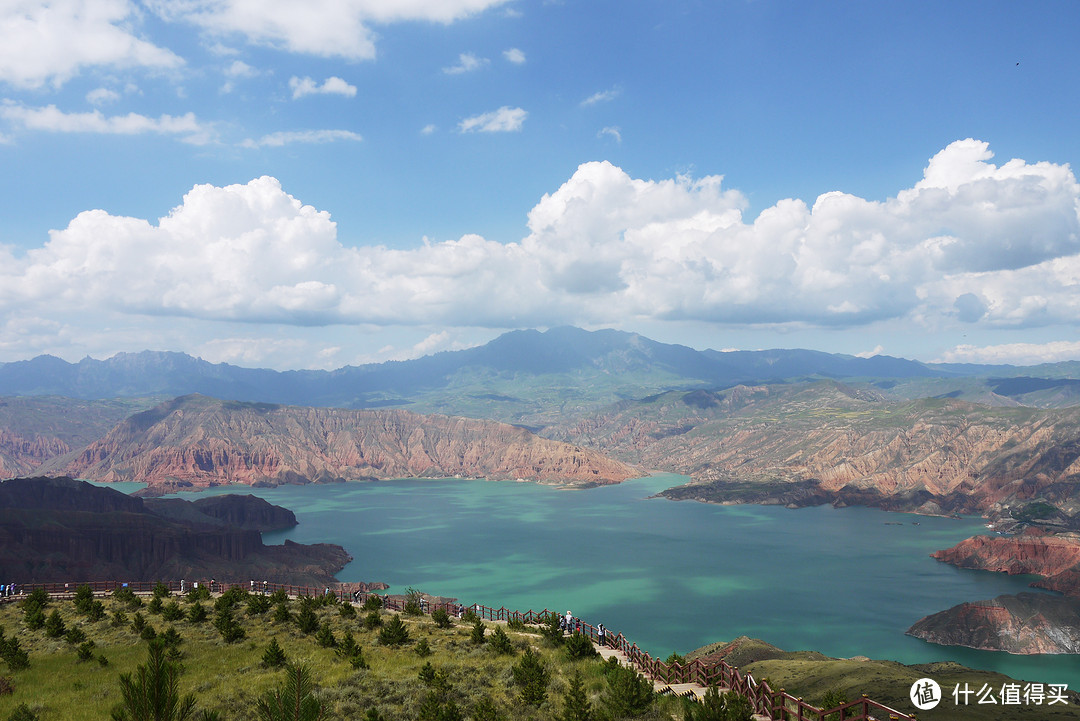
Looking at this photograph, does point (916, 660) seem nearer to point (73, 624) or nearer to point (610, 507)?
point (73, 624)

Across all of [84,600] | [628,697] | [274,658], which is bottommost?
[84,600]

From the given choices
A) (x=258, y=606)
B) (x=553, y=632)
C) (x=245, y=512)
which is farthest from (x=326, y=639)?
(x=245, y=512)

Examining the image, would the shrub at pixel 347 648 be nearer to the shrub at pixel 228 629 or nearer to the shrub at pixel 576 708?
the shrub at pixel 228 629

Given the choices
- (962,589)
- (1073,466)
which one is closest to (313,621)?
(962,589)

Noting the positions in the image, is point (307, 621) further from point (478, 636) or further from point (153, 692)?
point (153, 692)

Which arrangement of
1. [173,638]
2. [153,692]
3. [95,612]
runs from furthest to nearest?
[95,612] < [173,638] < [153,692]

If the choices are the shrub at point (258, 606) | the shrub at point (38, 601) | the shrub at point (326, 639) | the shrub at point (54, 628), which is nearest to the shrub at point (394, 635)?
the shrub at point (326, 639)
